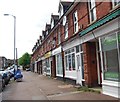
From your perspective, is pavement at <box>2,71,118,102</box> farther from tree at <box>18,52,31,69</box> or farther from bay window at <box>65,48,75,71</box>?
tree at <box>18,52,31,69</box>

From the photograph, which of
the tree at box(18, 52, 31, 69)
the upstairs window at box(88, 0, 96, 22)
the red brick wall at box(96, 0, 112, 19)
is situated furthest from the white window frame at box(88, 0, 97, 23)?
the tree at box(18, 52, 31, 69)

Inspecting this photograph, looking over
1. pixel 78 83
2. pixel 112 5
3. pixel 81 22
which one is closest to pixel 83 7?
pixel 81 22

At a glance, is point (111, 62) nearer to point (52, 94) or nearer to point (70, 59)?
point (52, 94)

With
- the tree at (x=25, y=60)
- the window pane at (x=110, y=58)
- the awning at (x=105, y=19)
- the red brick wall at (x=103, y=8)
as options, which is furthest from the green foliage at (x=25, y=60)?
the window pane at (x=110, y=58)

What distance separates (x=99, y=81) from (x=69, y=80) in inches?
215

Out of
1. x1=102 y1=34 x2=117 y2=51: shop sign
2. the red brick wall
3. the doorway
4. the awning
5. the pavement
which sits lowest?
the pavement

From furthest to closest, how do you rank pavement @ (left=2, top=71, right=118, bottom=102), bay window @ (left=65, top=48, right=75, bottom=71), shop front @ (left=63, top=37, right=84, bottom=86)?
1. bay window @ (left=65, top=48, right=75, bottom=71)
2. shop front @ (left=63, top=37, right=84, bottom=86)
3. pavement @ (left=2, top=71, right=118, bottom=102)

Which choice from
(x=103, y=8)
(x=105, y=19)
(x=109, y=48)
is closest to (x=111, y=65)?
(x=109, y=48)

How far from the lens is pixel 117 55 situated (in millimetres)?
10406

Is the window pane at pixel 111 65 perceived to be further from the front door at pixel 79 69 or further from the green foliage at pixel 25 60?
the green foliage at pixel 25 60

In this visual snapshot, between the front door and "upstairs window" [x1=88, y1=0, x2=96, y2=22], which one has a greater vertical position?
"upstairs window" [x1=88, y1=0, x2=96, y2=22]

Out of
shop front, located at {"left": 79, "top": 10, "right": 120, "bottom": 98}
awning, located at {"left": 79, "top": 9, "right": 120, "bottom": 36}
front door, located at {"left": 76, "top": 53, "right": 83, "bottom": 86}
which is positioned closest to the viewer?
awning, located at {"left": 79, "top": 9, "right": 120, "bottom": 36}

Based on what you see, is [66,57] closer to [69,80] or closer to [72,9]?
[69,80]

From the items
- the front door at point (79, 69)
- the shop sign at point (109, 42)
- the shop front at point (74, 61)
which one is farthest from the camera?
the front door at point (79, 69)
